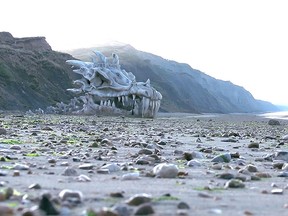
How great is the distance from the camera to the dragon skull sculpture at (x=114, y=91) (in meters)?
34.6

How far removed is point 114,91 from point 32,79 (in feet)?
103

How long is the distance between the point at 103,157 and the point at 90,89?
94.4ft

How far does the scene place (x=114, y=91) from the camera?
35.0 meters

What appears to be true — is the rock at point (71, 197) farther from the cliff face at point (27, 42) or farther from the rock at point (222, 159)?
the cliff face at point (27, 42)

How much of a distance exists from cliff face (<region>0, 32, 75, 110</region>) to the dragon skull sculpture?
14379 millimetres

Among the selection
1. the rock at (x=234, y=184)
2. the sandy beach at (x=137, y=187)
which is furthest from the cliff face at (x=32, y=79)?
the rock at (x=234, y=184)

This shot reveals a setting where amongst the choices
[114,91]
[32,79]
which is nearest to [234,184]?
[114,91]

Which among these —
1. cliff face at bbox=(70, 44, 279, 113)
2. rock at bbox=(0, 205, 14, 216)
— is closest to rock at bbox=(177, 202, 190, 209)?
rock at bbox=(0, 205, 14, 216)

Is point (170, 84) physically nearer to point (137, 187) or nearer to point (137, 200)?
point (137, 187)

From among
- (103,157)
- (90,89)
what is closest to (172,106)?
(90,89)

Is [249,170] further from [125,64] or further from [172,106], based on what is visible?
[125,64]

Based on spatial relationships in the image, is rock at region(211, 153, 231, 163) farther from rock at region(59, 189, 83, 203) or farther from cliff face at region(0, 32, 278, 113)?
cliff face at region(0, 32, 278, 113)

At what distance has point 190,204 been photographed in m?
3.63

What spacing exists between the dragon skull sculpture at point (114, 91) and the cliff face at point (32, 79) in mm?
14379
